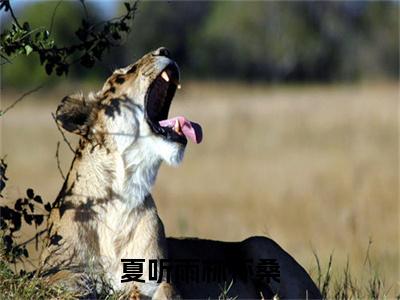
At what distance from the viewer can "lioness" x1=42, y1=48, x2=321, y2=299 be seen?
6137 mm

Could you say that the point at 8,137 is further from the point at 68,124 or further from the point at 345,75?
the point at 345,75

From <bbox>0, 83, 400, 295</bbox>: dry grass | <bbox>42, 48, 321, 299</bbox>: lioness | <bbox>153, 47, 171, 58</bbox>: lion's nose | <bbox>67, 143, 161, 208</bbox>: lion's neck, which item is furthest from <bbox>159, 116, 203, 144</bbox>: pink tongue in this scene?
<bbox>0, 83, 400, 295</bbox>: dry grass

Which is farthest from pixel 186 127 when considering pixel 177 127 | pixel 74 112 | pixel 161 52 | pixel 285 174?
pixel 285 174

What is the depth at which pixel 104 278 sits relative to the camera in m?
6.12

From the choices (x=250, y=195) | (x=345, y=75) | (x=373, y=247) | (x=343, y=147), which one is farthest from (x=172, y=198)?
(x=345, y=75)

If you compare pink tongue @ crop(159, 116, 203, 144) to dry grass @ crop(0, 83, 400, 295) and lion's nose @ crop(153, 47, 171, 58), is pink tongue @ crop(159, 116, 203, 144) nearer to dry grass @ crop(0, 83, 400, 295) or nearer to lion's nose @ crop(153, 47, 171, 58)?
lion's nose @ crop(153, 47, 171, 58)

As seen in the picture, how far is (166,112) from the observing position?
6.44 m

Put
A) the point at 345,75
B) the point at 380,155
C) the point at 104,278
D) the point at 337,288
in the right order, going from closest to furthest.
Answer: the point at 104,278, the point at 337,288, the point at 380,155, the point at 345,75

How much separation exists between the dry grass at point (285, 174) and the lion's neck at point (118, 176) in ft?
7.62

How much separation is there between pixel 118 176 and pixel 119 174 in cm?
1

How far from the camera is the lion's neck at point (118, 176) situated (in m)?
6.21

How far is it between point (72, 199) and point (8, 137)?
19.4 meters

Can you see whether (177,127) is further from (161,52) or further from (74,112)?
(74,112)

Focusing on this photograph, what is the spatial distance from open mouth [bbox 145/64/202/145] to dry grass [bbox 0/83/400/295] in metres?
2.23
